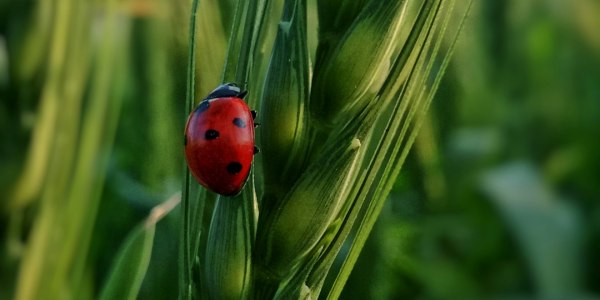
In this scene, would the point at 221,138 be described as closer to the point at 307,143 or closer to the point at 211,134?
the point at 211,134

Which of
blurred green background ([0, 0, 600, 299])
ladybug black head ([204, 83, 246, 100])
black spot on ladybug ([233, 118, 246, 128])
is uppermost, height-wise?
ladybug black head ([204, 83, 246, 100])

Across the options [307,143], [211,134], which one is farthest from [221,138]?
[307,143]

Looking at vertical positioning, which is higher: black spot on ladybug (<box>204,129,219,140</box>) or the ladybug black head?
the ladybug black head

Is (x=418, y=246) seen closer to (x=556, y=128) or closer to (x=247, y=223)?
(x=556, y=128)

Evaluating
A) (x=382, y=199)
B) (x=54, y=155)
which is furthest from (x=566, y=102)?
(x=382, y=199)

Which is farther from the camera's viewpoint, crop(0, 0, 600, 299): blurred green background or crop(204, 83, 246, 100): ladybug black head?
crop(0, 0, 600, 299): blurred green background
